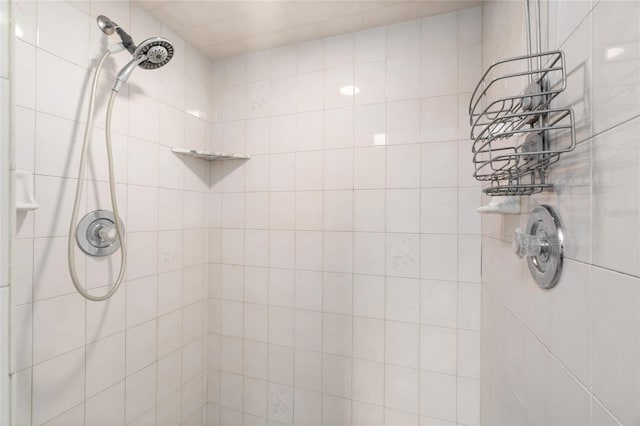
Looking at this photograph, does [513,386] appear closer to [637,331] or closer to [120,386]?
[637,331]

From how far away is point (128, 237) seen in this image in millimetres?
1217

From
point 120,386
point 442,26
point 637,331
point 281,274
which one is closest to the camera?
point 637,331

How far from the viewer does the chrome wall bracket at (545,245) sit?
0.53 m

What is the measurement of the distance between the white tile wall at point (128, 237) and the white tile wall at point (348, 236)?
0.59 feet

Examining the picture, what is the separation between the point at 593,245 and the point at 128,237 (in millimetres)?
1484

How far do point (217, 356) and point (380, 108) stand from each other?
5.46ft

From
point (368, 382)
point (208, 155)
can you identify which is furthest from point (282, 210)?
point (368, 382)

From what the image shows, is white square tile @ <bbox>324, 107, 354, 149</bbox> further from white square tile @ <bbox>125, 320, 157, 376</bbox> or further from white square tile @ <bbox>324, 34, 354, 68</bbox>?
white square tile @ <bbox>125, 320, 157, 376</bbox>

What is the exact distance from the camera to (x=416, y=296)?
131 centimetres

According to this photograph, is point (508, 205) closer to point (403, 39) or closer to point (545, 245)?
point (545, 245)

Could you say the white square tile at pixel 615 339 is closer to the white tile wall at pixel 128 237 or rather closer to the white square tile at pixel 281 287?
the white tile wall at pixel 128 237

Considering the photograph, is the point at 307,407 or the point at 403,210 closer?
the point at 403,210

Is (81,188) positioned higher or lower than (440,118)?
lower

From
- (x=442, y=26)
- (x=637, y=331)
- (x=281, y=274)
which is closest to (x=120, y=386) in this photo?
(x=281, y=274)
